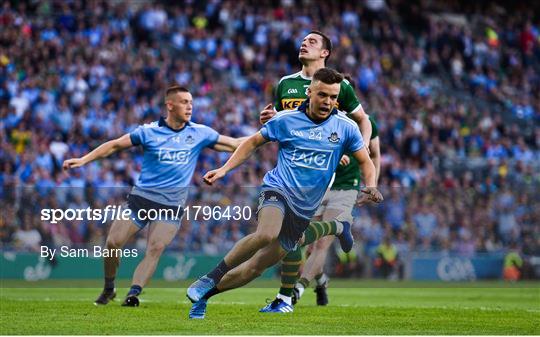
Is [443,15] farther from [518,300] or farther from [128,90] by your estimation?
[518,300]

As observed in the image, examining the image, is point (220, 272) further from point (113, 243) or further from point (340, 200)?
point (340, 200)

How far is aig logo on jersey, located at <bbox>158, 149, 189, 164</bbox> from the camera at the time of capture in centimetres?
1402

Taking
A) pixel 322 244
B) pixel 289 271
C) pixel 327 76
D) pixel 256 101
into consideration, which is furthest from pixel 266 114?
pixel 256 101

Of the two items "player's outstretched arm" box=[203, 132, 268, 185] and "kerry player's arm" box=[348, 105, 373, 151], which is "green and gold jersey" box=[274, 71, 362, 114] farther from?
"player's outstretched arm" box=[203, 132, 268, 185]

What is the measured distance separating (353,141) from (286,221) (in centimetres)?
105

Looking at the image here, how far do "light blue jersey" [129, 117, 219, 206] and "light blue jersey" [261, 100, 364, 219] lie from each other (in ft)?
10.0

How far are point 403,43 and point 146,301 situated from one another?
23.4 meters

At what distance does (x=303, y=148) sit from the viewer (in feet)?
A: 36.4

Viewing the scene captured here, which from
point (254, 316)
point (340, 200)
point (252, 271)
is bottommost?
point (254, 316)

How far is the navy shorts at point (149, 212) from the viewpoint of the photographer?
13.9 meters

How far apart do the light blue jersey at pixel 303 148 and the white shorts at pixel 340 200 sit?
3.20 meters

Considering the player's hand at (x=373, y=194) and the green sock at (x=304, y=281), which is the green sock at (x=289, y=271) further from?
the player's hand at (x=373, y=194)

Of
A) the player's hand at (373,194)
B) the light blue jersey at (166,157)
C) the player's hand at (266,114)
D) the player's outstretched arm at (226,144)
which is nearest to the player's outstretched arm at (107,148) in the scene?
the light blue jersey at (166,157)

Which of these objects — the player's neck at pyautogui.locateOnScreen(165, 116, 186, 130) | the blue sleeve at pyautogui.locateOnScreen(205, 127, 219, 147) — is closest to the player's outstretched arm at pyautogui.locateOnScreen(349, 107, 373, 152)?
the blue sleeve at pyautogui.locateOnScreen(205, 127, 219, 147)
